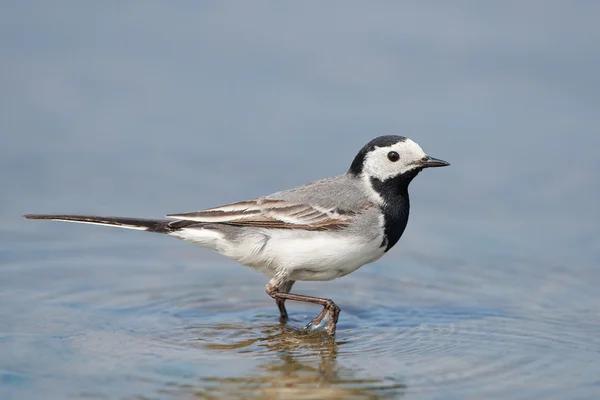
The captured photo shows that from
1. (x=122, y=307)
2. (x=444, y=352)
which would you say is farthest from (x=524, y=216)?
(x=122, y=307)

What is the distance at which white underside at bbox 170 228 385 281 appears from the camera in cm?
959

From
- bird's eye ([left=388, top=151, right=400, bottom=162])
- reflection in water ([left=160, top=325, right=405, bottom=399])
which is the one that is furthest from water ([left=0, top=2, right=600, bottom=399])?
bird's eye ([left=388, top=151, right=400, bottom=162])

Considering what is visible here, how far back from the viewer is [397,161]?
391 inches

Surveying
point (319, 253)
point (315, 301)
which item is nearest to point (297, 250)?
point (319, 253)

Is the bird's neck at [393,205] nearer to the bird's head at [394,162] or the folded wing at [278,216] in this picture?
the bird's head at [394,162]

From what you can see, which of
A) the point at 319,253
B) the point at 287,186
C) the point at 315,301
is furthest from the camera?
the point at 287,186

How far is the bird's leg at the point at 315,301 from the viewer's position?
957 centimetres

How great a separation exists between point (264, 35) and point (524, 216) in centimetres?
514

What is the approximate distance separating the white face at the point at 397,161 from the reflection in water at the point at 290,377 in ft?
5.50

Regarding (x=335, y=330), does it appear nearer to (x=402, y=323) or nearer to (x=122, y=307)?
(x=402, y=323)

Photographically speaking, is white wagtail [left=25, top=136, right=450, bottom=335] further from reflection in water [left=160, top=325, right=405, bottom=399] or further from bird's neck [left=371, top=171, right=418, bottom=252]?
reflection in water [left=160, top=325, right=405, bottom=399]

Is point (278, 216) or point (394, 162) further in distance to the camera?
point (394, 162)

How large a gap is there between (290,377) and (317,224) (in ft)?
6.44

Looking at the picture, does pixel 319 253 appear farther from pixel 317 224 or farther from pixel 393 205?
pixel 393 205
